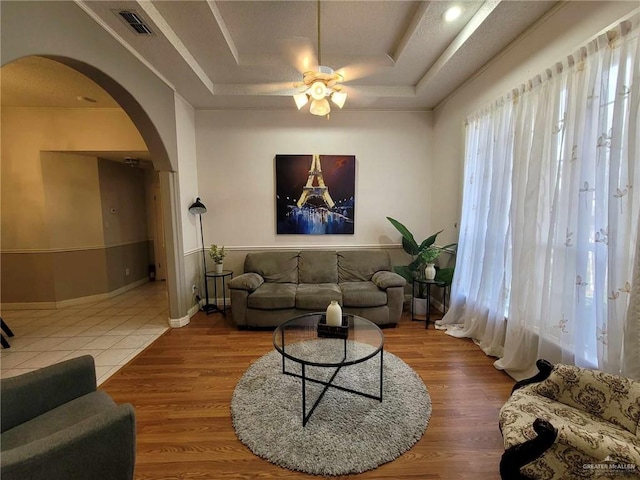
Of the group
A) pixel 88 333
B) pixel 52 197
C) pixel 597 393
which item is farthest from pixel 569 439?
pixel 52 197

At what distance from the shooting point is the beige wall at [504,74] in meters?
1.80

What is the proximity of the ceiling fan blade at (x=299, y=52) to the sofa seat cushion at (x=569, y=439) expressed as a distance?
2975mm

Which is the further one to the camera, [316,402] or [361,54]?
[361,54]

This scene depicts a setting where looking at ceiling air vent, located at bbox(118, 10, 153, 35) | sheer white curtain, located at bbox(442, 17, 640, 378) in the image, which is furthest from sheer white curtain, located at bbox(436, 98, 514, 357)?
ceiling air vent, located at bbox(118, 10, 153, 35)

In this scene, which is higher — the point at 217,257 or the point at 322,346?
the point at 217,257

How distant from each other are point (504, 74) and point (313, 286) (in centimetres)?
301

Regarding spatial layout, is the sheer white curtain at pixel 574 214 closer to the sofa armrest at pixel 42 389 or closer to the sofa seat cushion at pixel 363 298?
the sofa seat cushion at pixel 363 298

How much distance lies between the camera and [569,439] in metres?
1.10

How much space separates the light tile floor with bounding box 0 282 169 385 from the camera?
265 cm

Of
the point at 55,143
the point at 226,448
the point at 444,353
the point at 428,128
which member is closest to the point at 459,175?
the point at 428,128

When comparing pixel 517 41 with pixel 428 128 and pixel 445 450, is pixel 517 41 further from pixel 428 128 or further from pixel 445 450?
pixel 445 450

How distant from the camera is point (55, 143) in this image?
3.98m

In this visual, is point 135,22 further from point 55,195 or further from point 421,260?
point 421,260

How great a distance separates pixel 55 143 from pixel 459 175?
5615mm
